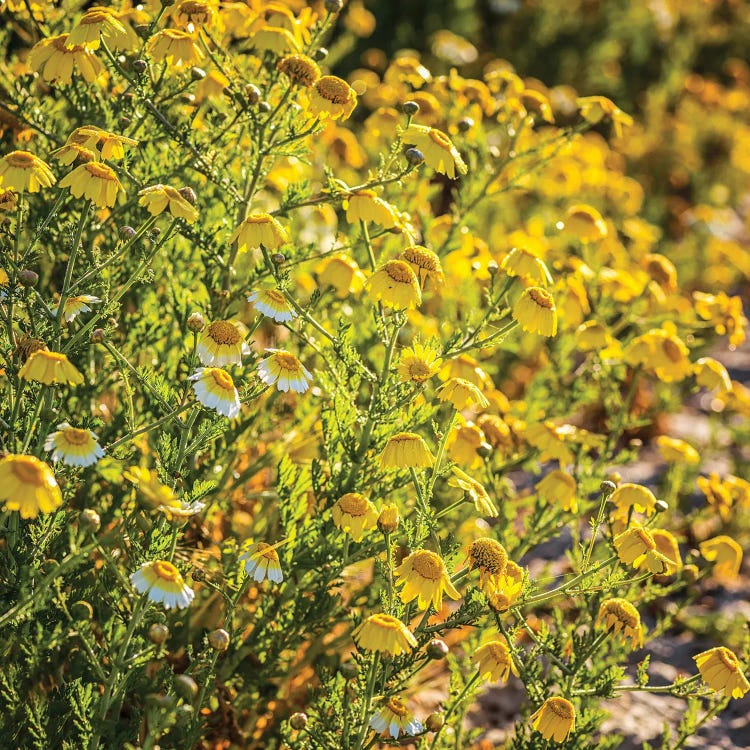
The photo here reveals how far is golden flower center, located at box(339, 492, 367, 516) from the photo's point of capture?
203 cm

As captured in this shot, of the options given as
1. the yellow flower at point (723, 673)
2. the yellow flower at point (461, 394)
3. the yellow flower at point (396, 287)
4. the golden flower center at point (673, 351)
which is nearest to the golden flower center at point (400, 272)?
the yellow flower at point (396, 287)

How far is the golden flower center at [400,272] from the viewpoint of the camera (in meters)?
2.08

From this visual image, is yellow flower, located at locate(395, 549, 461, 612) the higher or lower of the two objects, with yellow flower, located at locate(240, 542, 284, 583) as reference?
higher

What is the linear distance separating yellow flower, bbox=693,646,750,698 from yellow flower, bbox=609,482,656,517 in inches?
16.3

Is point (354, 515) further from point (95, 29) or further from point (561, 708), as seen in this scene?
point (95, 29)

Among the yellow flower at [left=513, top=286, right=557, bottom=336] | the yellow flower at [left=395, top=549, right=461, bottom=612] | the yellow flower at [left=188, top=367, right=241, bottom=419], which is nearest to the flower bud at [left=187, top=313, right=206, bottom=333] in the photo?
the yellow flower at [left=188, top=367, right=241, bottom=419]

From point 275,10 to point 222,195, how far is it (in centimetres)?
55

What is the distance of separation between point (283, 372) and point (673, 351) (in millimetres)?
1550

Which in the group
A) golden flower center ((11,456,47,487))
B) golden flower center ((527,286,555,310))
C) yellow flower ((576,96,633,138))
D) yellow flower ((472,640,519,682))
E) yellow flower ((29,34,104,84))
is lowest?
yellow flower ((472,640,519,682))

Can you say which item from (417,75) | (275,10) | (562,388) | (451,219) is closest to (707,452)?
(562,388)

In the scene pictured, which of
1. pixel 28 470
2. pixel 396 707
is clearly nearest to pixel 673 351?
pixel 396 707

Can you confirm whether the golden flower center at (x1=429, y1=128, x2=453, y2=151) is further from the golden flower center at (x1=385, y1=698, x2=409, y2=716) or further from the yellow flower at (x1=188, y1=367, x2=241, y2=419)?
the golden flower center at (x1=385, y1=698, x2=409, y2=716)

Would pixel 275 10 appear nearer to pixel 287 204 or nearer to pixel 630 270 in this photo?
pixel 287 204

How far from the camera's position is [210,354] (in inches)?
75.5
